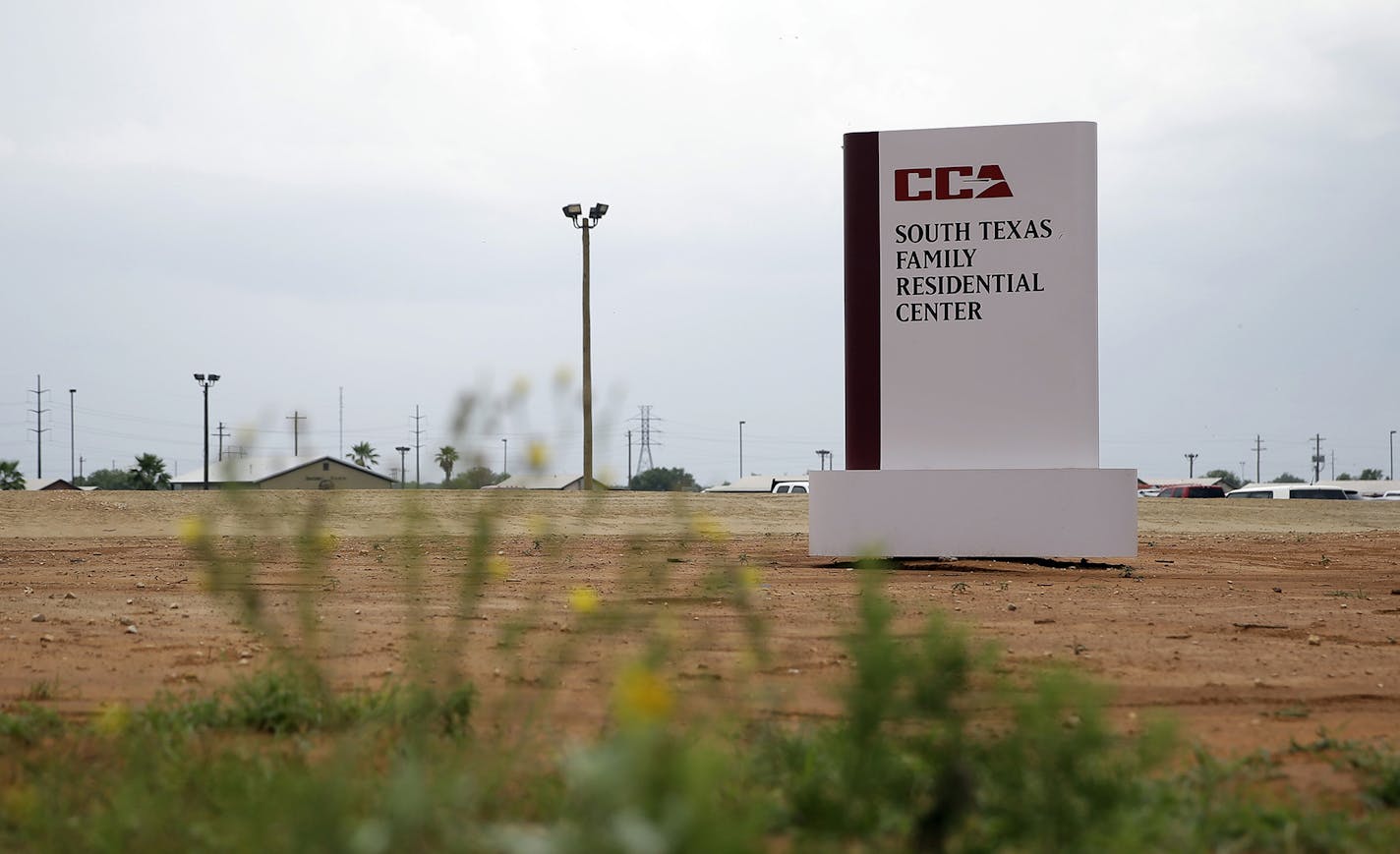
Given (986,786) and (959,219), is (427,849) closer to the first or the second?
(986,786)

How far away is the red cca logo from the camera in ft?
36.7

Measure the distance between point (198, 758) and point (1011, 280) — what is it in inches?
363

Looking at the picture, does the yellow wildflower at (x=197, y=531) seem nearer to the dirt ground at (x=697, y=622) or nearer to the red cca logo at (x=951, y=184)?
the dirt ground at (x=697, y=622)

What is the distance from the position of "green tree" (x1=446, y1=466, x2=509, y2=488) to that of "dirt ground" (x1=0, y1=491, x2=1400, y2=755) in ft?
0.34

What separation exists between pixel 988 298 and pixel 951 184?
1.14 m

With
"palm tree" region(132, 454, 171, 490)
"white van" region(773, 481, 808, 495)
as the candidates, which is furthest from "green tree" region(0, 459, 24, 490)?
"white van" region(773, 481, 808, 495)

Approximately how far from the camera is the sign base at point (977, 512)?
35.8 feet

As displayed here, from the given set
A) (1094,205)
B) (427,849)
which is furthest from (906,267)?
(427,849)

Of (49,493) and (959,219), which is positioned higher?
(959,219)

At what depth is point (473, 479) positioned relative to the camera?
3148mm

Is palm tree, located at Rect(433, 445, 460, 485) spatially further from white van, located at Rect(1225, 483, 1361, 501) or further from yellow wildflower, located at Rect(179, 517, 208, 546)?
white van, located at Rect(1225, 483, 1361, 501)

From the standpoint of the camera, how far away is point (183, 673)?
15.7 ft

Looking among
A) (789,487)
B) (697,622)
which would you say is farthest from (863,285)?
(789,487)

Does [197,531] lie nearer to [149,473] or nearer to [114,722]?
[114,722]
